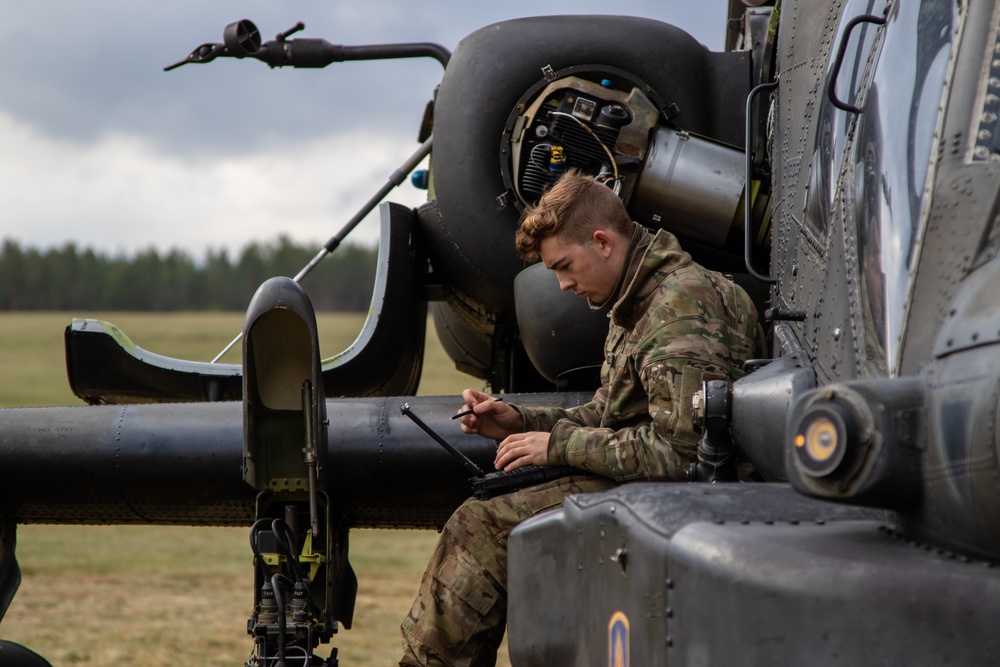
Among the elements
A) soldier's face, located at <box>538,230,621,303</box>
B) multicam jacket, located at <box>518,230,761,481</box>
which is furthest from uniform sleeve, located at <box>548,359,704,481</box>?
soldier's face, located at <box>538,230,621,303</box>

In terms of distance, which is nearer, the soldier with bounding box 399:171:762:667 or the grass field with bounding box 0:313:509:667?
the soldier with bounding box 399:171:762:667

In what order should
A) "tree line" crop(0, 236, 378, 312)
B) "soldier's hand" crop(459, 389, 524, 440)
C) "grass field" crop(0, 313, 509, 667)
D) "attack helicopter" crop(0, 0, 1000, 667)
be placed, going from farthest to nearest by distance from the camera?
"tree line" crop(0, 236, 378, 312) → "grass field" crop(0, 313, 509, 667) → "soldier's hand" crop(459, 389, 524, 440) → "attack helicopter" crop(0, 0, 1000, 667)

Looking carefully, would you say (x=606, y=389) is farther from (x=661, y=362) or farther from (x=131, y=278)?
(x=131, y=278)

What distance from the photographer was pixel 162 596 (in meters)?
10.0

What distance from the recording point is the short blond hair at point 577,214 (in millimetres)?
3020

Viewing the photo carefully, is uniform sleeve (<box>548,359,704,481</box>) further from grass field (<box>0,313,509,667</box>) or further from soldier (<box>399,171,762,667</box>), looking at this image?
grass field (<box>0,313,509,667</box>)

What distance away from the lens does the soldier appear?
2725 mm

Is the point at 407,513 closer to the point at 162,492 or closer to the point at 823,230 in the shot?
the point at 162,492

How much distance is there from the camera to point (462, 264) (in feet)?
15.5

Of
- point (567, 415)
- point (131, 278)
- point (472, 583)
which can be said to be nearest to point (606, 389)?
point (567, 415)

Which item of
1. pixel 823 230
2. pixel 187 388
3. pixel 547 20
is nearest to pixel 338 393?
pixel 187 388

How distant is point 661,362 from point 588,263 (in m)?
0.40

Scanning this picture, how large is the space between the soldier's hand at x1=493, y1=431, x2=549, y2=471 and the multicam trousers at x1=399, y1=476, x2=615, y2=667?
2.5 inches

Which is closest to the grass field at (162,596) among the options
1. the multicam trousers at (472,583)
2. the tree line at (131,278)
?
the multicam trousers at (472,583)
